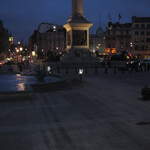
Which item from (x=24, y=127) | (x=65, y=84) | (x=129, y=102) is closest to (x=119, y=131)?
(x=24, y=127)

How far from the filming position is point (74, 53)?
2233 inches

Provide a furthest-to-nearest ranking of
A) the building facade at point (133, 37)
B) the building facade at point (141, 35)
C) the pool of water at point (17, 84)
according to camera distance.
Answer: the building facade at point (133, 37) < the building facade at point (141, 35) < the pool of water at point (17, 84)

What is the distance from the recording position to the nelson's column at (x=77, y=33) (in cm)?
5516

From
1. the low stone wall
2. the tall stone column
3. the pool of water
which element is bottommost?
the pool of water

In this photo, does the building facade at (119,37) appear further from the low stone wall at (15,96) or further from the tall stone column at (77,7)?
the low stone wall at (15,96)

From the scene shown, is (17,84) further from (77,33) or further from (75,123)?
(77,33)

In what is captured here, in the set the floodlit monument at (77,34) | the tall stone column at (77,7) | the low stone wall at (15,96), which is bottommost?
the low stone wall at (15,96)

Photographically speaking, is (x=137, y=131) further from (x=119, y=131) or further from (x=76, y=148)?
(x=76, y=148)

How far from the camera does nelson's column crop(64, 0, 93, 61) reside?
5516 cm

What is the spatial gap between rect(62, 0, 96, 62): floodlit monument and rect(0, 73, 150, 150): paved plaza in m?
36.1

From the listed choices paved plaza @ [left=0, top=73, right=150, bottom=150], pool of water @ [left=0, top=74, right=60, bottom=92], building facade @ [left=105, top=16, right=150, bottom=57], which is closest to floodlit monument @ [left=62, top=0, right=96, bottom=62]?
pool of water @ [left=0, top=74, right=60, bottom=92]

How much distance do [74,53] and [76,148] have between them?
47428 millimetres

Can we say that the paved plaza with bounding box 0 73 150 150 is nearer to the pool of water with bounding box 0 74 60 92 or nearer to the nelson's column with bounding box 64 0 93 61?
the pool of water with bounding box 0 74 60 92

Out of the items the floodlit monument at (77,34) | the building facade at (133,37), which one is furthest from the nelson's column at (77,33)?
the building facade at (133,37)
